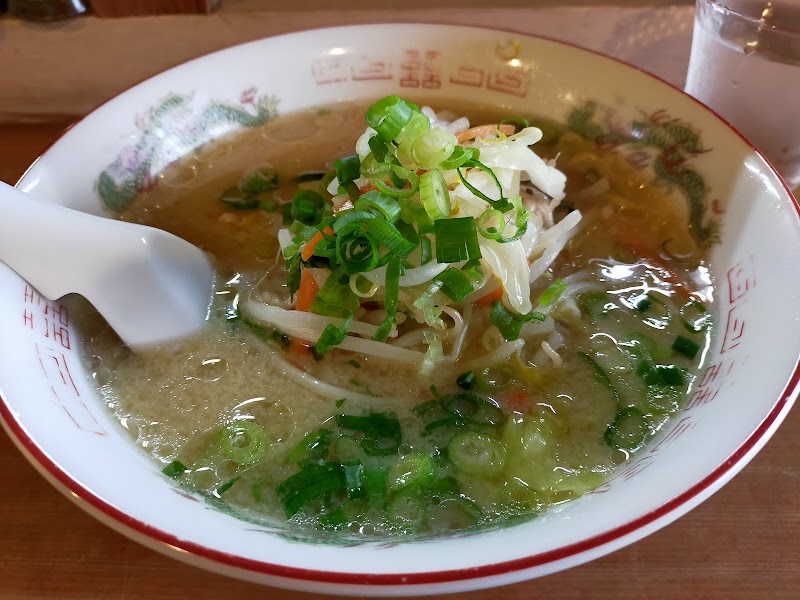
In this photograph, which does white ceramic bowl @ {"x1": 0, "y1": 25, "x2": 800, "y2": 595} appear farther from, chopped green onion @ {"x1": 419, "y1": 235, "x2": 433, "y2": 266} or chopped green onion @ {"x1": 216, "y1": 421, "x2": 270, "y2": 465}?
chopped green onion @ {"x1": 419, "y1": 235, "x2": 433, "y2": 266}

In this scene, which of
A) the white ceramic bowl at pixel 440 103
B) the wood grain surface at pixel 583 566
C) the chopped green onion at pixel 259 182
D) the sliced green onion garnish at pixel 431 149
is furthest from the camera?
the chopped green onion at pixel 259 182

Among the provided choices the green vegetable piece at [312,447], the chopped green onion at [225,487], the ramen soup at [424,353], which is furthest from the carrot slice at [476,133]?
the chopped green onion at [225,487]

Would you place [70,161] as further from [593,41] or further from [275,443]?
[593,41]

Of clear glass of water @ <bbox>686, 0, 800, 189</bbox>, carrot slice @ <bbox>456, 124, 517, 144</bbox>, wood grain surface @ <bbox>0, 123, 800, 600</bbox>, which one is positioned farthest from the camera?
clear glass of water @ <bbox>686, 0, 800, 189</bbox>

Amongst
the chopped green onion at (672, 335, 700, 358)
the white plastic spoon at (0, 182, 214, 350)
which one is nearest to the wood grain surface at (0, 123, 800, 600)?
the chopped green onion at (672, 335, 700, 358)

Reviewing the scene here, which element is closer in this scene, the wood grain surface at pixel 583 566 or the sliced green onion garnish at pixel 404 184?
the wood grain surface at pixel 583 566

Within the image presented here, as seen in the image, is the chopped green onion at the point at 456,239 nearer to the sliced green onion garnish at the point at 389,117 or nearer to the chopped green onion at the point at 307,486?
the sliced green onion garnish at the point at 389,117

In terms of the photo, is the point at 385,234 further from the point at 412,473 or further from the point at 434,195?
the point at 412,473
